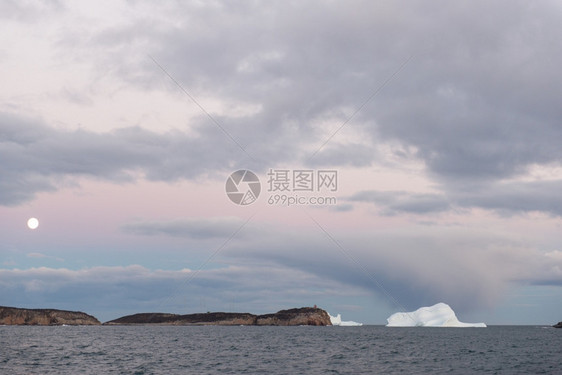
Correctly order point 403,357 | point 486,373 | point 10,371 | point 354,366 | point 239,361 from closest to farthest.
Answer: point 10,371, point 486,373, point 354,366, point 239,361, point 403,357

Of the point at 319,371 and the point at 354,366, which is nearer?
the point at 319,371

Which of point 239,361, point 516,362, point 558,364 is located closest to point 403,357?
point 516,362

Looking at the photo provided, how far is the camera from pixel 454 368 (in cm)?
7594

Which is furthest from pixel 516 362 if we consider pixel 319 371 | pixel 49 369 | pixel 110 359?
pixel 49 369

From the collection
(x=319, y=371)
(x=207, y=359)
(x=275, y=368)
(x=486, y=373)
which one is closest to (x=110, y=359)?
(x=207, y=359)

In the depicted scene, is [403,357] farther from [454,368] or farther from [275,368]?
[275,368]

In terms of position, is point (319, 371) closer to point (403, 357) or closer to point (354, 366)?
point (354, 366)

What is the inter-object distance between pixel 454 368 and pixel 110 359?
5257 cm

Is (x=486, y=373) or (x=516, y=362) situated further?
(x=516, y=362)

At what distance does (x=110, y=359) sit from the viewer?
8388cm

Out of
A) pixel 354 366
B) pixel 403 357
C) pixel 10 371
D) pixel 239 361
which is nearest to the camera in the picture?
pixel 10 371

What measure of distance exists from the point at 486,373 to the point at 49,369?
5736 cm

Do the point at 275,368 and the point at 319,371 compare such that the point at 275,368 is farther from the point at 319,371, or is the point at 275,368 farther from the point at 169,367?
the point at 169,367

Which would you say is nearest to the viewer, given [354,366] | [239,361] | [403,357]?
[354,366]
